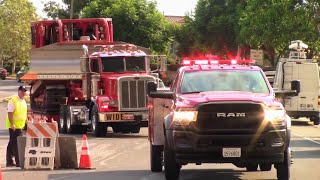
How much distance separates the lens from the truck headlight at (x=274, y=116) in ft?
43.0

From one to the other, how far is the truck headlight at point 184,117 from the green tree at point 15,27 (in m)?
93.5

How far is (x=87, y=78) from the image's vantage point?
89.9 feet

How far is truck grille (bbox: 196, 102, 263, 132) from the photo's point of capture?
13016 mm

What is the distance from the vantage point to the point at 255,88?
1435 centimetres

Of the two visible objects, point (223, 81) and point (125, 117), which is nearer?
point (223, 81)

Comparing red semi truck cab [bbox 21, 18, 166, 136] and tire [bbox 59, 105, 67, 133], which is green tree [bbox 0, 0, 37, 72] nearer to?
red semi truck cab [bbox 21, 18, 166, 136]

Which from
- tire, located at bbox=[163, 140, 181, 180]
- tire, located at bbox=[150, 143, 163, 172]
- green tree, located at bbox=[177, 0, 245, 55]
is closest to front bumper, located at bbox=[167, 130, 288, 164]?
tire, located at bbox=[163, 140, 181, 180]

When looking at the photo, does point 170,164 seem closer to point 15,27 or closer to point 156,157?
point 156,157

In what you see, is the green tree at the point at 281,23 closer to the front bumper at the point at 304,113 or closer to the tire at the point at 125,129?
the front bumper at the point at 304,113

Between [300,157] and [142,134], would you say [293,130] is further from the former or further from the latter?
[300,157]

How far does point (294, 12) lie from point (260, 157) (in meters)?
38.1

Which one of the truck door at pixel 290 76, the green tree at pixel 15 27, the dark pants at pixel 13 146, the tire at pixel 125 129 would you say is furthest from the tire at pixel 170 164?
the green tree at pixel 15 27

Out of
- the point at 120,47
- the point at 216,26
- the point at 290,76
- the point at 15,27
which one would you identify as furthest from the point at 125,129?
the point at 15,27

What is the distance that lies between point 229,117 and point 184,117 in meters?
0.71
